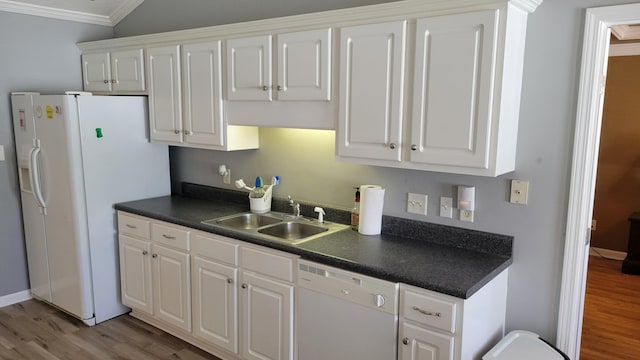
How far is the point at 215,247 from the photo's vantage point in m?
2.87

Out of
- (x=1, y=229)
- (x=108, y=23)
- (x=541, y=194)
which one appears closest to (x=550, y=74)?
(x=541, y=194)

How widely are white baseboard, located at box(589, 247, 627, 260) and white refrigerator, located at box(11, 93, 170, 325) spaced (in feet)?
14.9

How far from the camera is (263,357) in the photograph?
8.91ft

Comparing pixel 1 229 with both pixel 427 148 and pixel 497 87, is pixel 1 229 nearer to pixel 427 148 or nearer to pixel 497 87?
pixel 427 148

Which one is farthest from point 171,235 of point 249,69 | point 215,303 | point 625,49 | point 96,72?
point 625,49

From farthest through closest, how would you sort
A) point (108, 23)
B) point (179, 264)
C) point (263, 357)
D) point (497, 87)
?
point (108, 23)
point (179, 264)
point (263, 357)
point (497, 87)

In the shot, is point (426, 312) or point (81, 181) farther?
point (81, 181)

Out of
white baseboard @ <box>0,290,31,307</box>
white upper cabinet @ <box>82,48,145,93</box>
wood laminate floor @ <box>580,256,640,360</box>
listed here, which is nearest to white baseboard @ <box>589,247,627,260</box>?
wood laminate floor @ <box>580,256,640,360</box>

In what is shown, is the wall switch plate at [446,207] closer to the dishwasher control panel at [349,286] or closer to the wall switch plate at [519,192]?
the wall switch plate at [519,192]

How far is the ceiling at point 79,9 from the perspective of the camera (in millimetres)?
3677

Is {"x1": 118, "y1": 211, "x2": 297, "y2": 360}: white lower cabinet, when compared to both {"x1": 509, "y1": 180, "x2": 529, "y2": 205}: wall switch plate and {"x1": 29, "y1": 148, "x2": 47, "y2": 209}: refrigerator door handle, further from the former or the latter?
{"x1": 509, "y1": 180, "x2": 529, "y2": 205}: wall switch plate

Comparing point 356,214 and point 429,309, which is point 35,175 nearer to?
point 356,214

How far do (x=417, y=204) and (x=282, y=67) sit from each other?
107 centimetres

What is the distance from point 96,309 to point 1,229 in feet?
3.45
